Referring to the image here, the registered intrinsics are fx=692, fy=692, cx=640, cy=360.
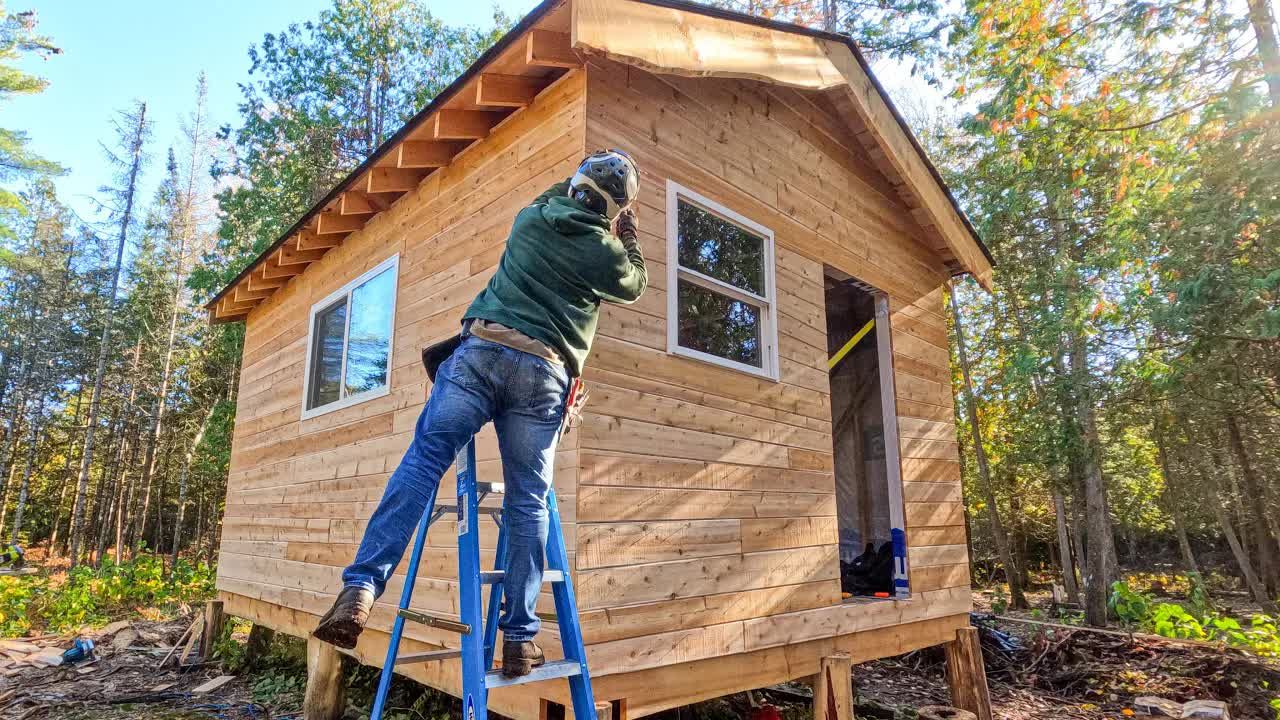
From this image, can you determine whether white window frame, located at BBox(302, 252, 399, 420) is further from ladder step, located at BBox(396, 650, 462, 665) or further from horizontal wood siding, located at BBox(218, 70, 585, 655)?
ladder step, located at BBox(396, 650, 462, 665)

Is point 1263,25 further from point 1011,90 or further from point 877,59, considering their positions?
point 877,59

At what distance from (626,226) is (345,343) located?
13.0ft

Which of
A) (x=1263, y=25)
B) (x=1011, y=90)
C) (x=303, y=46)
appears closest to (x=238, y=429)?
(x=1011, y=90)

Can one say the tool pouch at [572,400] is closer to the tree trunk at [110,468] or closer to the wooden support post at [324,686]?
the wooden support post at [324,686]

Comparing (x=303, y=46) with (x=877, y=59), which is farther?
A: (x=303, y=46)

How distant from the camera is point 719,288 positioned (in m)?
4.41

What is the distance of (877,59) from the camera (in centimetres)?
1494

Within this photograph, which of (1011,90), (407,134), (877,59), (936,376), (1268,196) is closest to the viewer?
(407,134)

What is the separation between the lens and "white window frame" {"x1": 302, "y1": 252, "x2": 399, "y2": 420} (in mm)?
5129

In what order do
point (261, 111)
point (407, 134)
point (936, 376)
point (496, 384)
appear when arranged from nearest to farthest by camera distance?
point (496, 384), point (407, 134), point (936, 376), point (261, 111)

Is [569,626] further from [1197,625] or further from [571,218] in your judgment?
[1197,625]

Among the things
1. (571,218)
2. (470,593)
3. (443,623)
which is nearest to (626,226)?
(571,218)

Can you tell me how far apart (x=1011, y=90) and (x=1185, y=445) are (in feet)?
41.7

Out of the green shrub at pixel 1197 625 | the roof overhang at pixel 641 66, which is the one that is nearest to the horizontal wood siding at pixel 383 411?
the roof overhang at pixel 641 66
